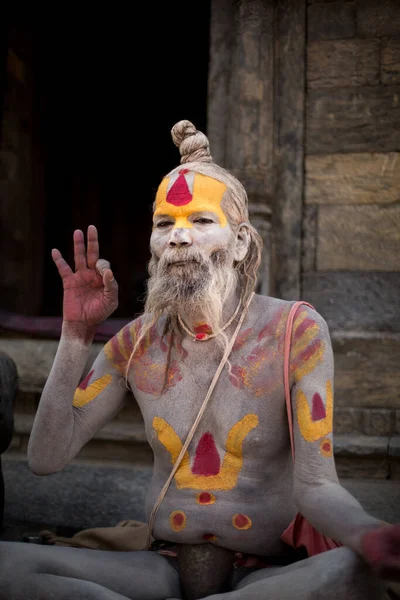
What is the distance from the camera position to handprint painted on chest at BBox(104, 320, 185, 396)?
2.38 m

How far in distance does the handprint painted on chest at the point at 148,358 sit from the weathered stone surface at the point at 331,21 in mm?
2253

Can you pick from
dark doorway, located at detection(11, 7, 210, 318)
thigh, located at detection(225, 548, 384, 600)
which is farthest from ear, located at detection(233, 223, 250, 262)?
dark doorway, located at detection(11, 7, 210, 318)

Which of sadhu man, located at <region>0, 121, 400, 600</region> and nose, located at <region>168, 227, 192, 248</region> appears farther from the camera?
nose, located at <region>168, 227, 192, 248</region>

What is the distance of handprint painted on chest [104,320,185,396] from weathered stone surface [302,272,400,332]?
1.52 meters

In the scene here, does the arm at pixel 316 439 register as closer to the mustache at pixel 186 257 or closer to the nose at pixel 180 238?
the mustache at pixel 186 257

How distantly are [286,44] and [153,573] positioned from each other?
2946mm

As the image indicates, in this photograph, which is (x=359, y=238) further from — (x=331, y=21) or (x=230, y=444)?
(x=230, y=444)

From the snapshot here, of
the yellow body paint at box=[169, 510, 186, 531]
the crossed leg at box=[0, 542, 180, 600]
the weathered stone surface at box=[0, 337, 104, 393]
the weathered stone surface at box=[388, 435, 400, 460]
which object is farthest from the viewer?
the weathered stone surface at box=[0, 337, 104, 393]

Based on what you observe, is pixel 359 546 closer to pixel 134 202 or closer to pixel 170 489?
pixel 170 489

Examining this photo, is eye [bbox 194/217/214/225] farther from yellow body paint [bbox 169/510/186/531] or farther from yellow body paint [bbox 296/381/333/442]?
yellow body paint [bbox 169/510/186/531]

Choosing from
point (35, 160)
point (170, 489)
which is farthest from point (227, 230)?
point (35, 160)

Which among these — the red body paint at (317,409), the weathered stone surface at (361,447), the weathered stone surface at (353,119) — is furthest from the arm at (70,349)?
the weathered stone surface at (353,119)

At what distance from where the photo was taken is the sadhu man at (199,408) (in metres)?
2.09

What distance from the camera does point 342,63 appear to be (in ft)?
12.6
